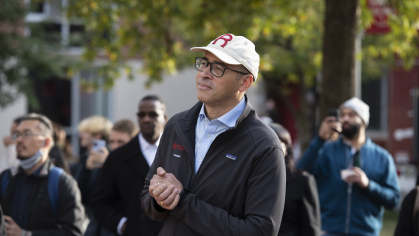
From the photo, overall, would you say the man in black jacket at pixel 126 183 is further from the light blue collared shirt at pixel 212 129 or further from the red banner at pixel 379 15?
the red banner at pixel 379 15

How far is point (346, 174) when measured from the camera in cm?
461

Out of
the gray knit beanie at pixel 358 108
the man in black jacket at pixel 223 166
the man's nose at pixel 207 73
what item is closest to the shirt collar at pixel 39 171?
the man in black jacket at pixel 223 166

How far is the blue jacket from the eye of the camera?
4.69 metres

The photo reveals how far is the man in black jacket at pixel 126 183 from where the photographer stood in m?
3.96

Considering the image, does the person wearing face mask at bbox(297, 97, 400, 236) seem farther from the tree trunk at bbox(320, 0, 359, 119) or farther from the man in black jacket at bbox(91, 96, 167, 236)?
the man in black jacket at bbox(91, 96, 167, 236)

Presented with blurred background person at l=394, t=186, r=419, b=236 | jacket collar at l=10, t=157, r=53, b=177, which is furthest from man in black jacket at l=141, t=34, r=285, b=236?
jacket collar at l=10, t=157, r=53, b=177

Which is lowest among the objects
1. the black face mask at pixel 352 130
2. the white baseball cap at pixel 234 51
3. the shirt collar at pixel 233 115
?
the black face mask at pixel 352 130

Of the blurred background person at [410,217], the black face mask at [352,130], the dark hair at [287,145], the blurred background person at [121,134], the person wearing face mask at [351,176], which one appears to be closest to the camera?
the blurred background person at [410,217]

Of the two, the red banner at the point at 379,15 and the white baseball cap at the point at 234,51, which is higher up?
the red banner at the point at 379,15

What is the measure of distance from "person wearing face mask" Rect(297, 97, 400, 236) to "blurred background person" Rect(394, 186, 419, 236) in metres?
1.14

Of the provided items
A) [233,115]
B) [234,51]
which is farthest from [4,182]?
[234,51]

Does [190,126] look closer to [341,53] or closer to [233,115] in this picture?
[233,115]

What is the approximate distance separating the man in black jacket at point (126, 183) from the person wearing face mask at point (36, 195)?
235mm

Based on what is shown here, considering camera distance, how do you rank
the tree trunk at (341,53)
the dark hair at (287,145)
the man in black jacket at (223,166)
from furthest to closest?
the tree trunk at (341,53), the dark hair at (287,145), the man in black jacket at (223,166)
